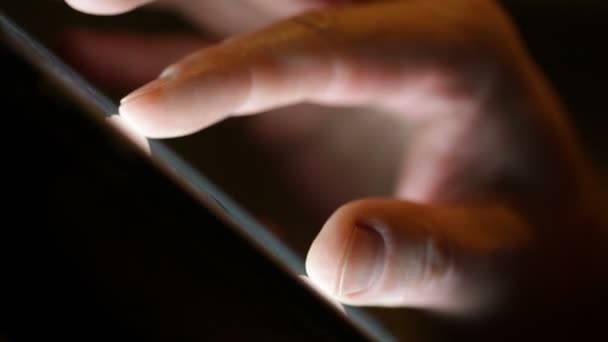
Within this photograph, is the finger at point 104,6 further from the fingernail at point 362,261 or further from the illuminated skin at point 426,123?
the fingernail at point 362,261

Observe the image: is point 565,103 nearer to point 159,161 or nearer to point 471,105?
point 471,105

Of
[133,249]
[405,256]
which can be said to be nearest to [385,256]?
[405,256]

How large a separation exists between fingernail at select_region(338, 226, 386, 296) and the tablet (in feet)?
0.14

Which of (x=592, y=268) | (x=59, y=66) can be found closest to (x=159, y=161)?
(x=59, y=66)

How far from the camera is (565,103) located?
0.29 m

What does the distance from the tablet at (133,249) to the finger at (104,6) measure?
20 millimetres

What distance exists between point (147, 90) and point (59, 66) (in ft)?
0.14

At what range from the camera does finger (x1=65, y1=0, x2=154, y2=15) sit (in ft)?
0.61

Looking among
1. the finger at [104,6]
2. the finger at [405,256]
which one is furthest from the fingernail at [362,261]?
the finger at [104,6]

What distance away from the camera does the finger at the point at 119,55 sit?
174 millimetres

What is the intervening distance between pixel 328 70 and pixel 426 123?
57 mm

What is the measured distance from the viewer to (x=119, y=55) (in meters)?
0.19

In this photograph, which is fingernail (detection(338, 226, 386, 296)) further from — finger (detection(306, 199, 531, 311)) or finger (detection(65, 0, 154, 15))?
finger (detection(65, 0, 154, 15))

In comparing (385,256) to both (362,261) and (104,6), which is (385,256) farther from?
(104,6)
